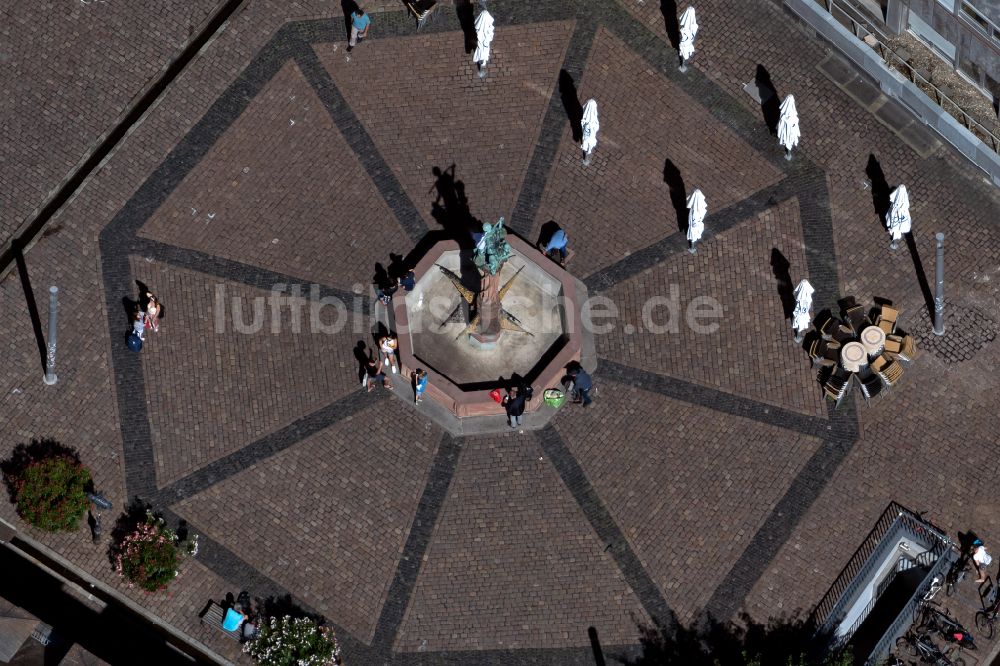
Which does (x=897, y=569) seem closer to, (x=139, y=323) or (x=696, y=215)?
(x=696, y=215)

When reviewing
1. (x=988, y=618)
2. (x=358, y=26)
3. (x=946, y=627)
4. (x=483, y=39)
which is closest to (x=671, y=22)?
(x=483, y=39)

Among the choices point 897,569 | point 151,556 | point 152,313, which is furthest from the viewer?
point 152,313

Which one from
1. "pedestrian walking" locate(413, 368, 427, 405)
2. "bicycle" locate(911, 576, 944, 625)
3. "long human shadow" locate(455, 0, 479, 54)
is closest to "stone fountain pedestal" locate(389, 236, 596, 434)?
"pedestrian walking" locate(413, 368, 427, 405)

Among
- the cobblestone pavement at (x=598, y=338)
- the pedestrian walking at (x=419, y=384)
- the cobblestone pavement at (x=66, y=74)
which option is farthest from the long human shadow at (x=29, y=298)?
the pedestrian walking at (x=419, y=384)

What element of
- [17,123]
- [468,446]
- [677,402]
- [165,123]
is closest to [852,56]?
[677,402]

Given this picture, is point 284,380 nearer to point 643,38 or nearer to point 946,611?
point 643,38

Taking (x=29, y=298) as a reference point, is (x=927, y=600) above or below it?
above
